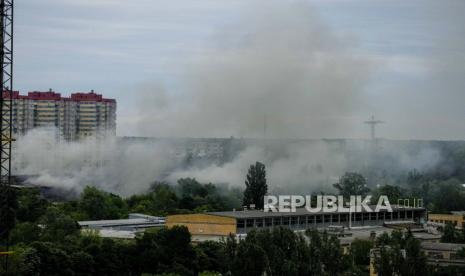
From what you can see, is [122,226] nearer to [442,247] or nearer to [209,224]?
[209,224]

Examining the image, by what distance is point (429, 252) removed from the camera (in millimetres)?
32656

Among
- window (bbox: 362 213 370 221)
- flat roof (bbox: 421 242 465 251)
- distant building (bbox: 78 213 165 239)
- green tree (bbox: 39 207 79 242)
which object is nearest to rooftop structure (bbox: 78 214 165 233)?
distant building (bbox: 78 213 165 239)

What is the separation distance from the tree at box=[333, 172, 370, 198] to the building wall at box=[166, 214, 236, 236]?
894 inches

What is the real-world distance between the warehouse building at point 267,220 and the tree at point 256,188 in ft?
21.7

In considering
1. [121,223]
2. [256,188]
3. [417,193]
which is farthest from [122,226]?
[417,193]

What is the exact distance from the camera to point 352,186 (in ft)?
205

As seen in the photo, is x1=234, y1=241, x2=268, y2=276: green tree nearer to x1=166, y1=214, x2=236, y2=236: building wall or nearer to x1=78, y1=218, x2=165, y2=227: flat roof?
x1=166, y1=214, x2=236, y2=236: building wall

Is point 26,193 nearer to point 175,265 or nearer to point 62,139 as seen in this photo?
point 62,139

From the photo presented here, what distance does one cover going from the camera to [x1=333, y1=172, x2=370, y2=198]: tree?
61906mm

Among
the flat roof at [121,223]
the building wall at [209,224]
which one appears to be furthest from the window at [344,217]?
the flat roof at [121,223]

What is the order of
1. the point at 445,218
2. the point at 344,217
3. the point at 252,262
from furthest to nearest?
the point at 445,218
the point at 344,217
the point at 252,262

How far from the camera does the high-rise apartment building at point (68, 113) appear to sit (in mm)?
75750

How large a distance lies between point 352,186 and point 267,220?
2259 cm

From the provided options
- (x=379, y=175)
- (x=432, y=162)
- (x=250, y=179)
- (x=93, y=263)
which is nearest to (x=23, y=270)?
(x=93, y=263)
